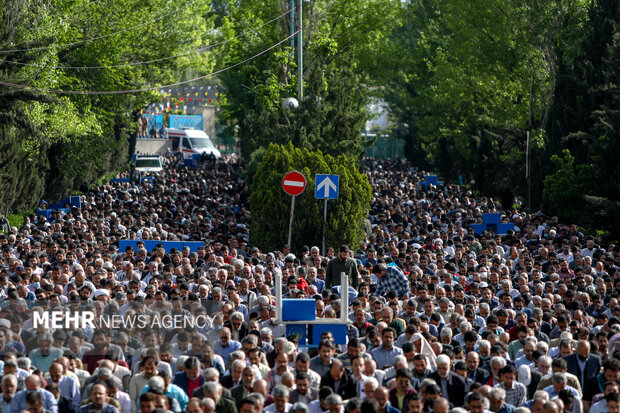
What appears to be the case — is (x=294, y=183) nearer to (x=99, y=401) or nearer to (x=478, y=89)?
(x=99, y=401)

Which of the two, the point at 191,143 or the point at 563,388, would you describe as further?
the point at 191,143

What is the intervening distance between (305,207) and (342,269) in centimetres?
658

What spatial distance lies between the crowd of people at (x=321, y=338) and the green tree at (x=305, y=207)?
3.37 feet

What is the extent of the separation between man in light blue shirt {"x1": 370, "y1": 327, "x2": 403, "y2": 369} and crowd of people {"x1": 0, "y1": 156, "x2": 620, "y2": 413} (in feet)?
0.06

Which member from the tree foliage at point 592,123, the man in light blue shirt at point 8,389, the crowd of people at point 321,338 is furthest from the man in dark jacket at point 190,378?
the tree foliage at point 592,123

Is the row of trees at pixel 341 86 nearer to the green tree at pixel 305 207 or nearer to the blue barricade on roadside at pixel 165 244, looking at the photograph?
the green tree at pixel 305 207

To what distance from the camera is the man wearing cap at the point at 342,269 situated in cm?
1783

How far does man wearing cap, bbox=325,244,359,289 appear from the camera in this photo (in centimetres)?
1783

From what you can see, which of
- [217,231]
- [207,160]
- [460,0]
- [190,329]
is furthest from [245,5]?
[190,329]

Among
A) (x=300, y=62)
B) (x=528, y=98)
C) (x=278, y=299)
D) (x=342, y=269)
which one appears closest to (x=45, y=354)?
(x=278, y=299)

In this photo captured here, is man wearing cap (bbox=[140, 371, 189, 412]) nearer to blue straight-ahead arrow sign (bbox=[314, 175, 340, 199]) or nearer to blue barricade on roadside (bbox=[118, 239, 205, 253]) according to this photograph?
blue straight-ahead arrow sign (bbox=[314, 175, 340, 199])

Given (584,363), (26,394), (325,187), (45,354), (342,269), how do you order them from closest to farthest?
(26,394)
(45,354)
(584,363)
(342,269)
(325,187)

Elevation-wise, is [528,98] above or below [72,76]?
below

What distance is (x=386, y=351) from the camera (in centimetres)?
1259
